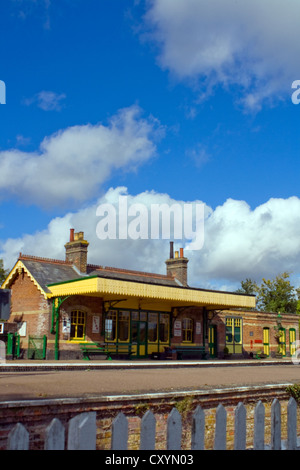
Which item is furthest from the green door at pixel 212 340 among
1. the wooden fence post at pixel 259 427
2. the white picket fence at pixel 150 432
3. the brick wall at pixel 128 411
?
the wooden fence post at pixel 259 427

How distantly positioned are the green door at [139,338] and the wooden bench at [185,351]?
1297 millimetres

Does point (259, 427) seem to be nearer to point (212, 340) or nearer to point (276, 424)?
point (276, 424)

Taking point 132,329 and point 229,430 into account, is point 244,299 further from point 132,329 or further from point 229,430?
point 229,430

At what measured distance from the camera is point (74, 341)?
24.5m

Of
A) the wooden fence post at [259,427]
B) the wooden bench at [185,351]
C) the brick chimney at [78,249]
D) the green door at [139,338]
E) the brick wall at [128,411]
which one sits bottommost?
the brick wall at [128,411]

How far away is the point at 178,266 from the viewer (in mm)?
33406

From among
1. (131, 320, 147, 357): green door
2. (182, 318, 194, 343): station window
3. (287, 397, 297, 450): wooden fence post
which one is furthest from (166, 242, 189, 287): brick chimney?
(287, 397, 297, 450): wooden fence post

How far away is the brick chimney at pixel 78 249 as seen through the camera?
27.5 metres

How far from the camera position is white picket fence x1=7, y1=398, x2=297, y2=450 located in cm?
285

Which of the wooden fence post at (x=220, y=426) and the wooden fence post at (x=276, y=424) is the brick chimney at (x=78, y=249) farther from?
the wooden fence post at (x=220, y=426)

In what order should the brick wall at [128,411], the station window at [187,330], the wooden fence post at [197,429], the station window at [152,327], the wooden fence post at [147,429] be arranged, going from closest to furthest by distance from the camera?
1. the wooden fence post at [147,429]
2. the wooden fence post at [197,429]
3. the brick wall at [128,411]
4. the station window at [152,327]
5. the station window at [187,330]

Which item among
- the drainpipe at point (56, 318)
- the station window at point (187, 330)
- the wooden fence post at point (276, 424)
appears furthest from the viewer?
the station window at point (187, 330)

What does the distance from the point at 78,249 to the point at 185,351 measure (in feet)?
27.6
